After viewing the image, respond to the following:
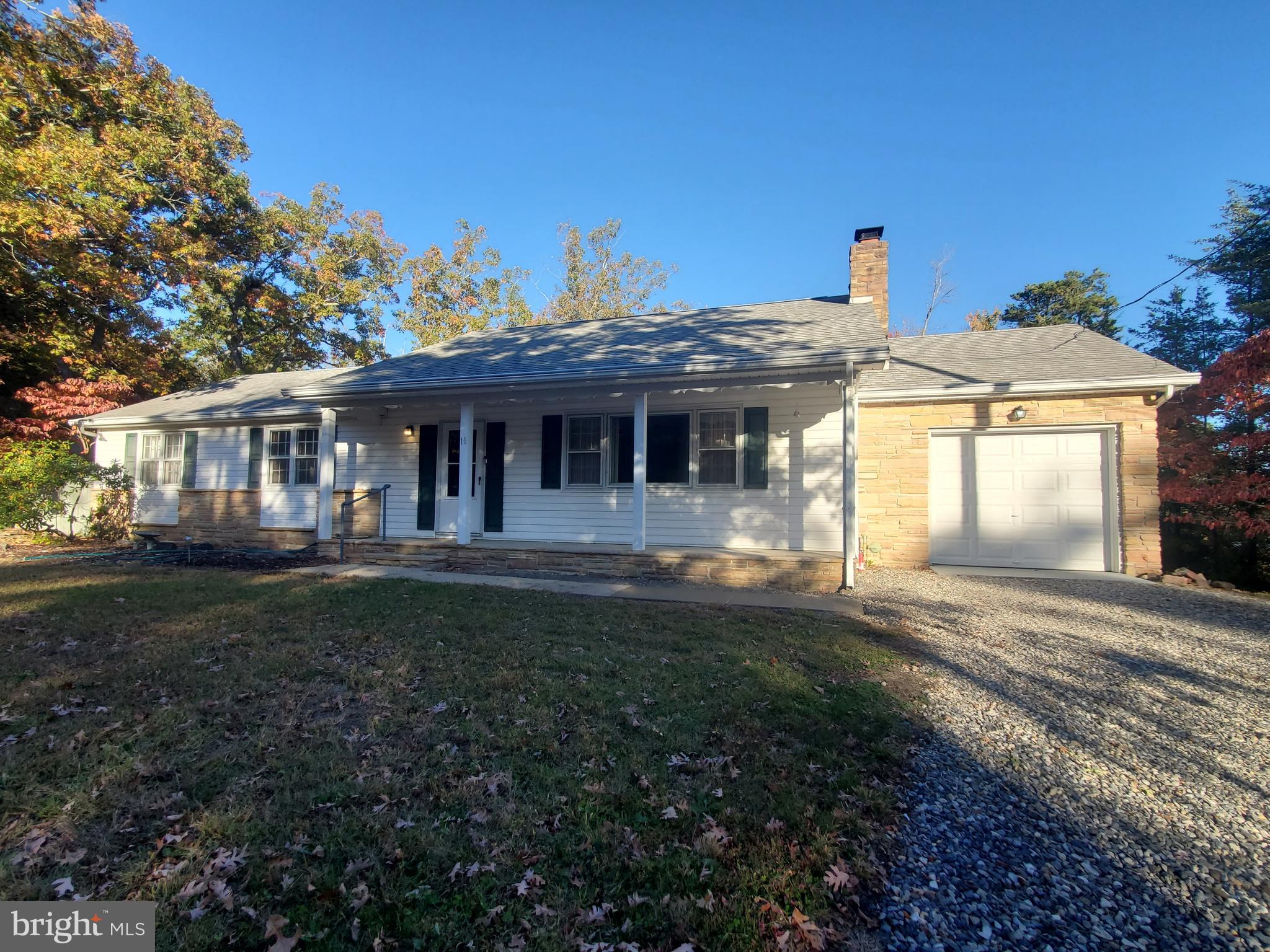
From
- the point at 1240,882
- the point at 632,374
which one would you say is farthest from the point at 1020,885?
the point at 632,374

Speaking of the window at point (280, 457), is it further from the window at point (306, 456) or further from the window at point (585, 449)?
the window at point (585, 449)

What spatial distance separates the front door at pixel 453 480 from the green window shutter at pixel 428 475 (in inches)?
3.6

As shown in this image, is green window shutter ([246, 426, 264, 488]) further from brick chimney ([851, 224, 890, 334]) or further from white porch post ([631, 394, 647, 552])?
brick chimney ([851, 224, 890, 334])

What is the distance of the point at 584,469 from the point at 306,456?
21.8ft

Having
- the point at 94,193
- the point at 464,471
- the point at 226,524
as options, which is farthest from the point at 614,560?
the point at 94,193

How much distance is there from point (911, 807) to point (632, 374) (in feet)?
20.8

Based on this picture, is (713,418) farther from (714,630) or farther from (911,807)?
(911,807)

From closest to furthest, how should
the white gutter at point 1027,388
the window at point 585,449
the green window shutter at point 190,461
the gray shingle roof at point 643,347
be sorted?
the gray shingle roof at point 643,347 → the white gutter at point 1027,388 → the window at point 585,449 → the green window shutter at point 190,461

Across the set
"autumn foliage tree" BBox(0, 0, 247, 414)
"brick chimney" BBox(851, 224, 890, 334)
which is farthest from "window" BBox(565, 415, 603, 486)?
"autumn foliage tree" BBox(0, 0, 247, 414)

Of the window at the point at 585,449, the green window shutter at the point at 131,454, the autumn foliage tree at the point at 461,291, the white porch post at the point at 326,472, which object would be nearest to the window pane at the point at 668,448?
the window at the point at 585,449

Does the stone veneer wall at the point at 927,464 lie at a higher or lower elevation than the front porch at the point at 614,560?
higher

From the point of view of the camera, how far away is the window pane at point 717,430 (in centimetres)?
924

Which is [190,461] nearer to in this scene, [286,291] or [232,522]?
[232,522]

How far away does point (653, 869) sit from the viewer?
7.22ft
